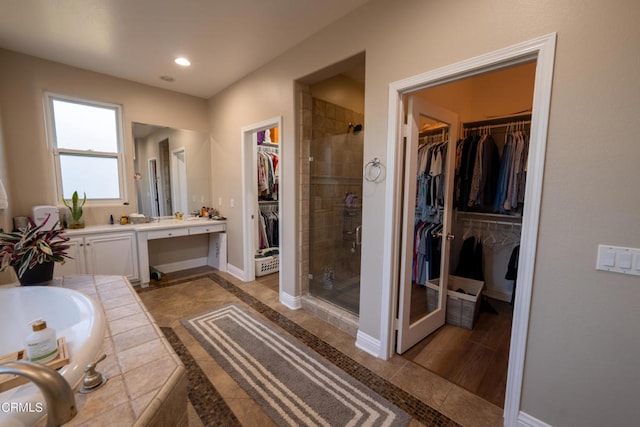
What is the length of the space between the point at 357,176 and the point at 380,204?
1.84 ft

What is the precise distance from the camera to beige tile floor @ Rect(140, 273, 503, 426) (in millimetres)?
1531

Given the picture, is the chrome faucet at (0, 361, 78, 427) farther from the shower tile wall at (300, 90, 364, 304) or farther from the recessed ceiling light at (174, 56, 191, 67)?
the recessed ceiling light at (174, 56, 191, 67)

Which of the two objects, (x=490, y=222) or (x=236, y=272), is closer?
(x=490, y=222)

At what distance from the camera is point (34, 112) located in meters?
2.85

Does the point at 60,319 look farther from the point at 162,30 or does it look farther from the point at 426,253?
the point at 426,253

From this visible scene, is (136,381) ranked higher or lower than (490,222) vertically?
lower

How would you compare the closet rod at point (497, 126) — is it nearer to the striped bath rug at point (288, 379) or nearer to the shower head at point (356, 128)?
the shower head at point (356, 128)

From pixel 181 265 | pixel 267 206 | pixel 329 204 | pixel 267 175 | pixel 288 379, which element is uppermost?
pixel 267 175

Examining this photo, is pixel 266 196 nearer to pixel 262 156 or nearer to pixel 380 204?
pixel 262 156

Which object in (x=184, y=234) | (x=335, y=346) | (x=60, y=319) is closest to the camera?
(x=60, y=319)

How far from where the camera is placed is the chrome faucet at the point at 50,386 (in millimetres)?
686

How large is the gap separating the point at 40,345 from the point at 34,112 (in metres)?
3.23

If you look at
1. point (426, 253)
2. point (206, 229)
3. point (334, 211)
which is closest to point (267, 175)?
point (206, 229)
